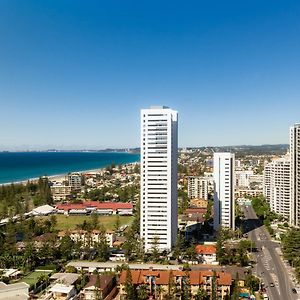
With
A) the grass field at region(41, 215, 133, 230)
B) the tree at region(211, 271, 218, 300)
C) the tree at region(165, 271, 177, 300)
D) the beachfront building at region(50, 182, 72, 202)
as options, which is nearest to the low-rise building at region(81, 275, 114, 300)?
the tree at region(165, 271, 177, 300)

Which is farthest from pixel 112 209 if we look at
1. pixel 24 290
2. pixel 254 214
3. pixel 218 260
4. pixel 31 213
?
pixel 24 290

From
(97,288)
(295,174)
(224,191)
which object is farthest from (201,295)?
(295,174)

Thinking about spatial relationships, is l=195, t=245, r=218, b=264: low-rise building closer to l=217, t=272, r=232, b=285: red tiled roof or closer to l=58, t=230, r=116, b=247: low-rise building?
l=217, t=272, r=232, b=285: red tiled roof

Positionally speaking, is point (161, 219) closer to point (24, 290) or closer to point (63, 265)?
point (63, 265)

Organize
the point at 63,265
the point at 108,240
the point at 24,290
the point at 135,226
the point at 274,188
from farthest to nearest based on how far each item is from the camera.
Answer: the point at 274,188, the point at 135,226, the point at 108,240, the point at 63,265, the point at 24,290

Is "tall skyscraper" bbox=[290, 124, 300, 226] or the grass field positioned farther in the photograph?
the grass field
